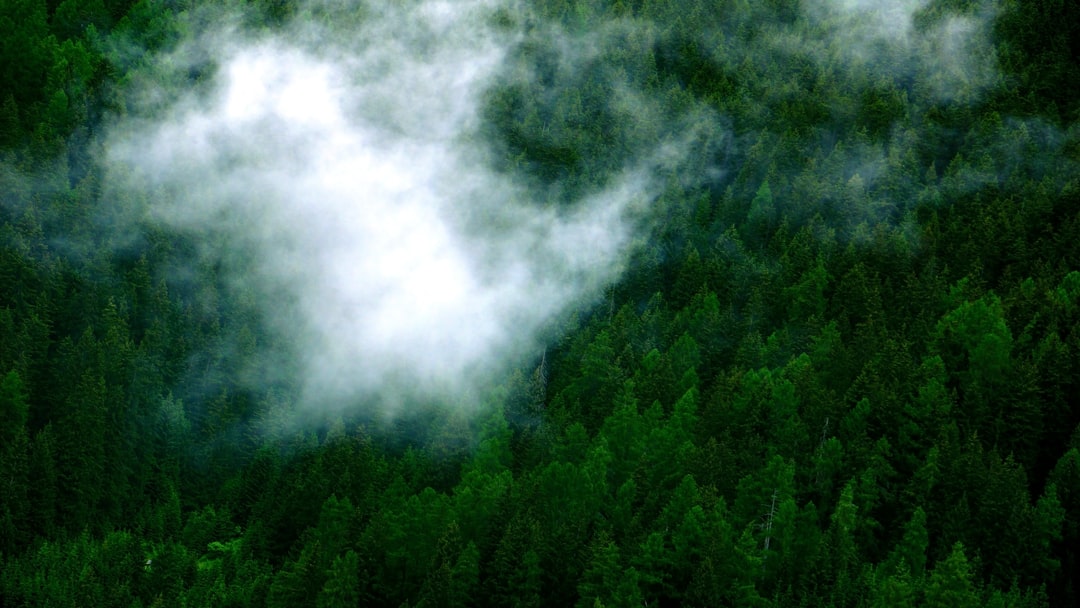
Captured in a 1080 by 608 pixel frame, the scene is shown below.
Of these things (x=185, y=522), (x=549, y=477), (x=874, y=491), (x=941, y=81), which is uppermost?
(x=941, y=81)

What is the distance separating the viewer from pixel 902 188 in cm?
12475

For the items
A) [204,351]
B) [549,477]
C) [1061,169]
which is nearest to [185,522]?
[204,351]

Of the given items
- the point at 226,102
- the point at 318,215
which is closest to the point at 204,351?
the point at 318,215

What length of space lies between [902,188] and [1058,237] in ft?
72.7

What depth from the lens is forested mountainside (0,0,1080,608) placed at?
224ft

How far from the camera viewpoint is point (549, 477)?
75.6m

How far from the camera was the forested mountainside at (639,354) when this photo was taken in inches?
2689

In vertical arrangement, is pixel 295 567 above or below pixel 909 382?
below

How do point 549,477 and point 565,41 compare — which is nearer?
point 549,477

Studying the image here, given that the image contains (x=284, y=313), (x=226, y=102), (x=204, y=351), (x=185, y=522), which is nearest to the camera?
(x=185, y=522)

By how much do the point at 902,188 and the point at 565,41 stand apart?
66.4 m

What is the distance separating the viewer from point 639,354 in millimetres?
102750

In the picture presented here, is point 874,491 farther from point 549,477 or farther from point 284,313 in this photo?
point 284,313

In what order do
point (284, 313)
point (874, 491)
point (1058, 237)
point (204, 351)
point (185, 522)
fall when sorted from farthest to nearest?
1. point (284, 313)
2. point (204, 351)
3. point (1058, 237)
4. point (185, 522)
5. point (874, 491)
